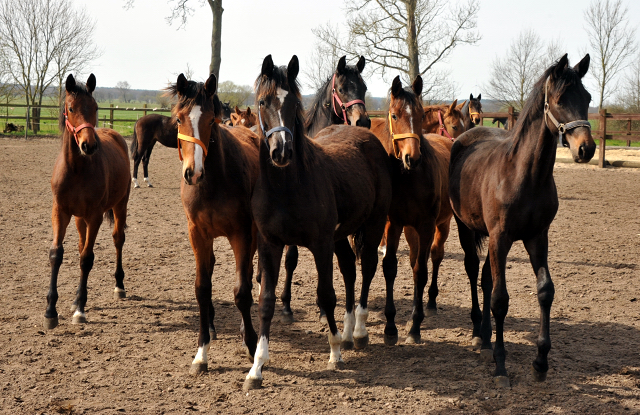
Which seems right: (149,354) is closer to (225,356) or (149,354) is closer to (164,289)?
(225,356)

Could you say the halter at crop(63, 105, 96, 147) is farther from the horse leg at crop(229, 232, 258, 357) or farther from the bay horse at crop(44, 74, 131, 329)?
the horse leg at crop(229, 232, 258, 357)

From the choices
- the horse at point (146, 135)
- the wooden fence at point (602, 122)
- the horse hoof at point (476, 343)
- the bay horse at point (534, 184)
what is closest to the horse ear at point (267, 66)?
the bay horse at point (534, 184)

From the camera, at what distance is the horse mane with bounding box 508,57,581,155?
353cm

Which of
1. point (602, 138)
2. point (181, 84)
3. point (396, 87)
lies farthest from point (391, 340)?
point (602, 138)

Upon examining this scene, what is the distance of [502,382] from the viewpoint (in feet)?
12.1

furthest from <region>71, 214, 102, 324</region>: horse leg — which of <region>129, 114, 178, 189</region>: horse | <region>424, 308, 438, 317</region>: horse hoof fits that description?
<region>129, 114, 178, 189</region>: horse

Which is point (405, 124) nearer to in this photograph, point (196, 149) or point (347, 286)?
point (347, 286)

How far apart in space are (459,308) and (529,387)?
191cm

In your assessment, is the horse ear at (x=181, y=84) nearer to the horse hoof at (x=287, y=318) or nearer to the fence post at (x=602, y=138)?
the horse hoof at (x=287, y=318)

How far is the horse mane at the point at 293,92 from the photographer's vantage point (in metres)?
3.62

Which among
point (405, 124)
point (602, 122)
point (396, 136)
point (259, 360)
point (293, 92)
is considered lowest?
A: point (259, 360)

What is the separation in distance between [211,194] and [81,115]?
1929mm

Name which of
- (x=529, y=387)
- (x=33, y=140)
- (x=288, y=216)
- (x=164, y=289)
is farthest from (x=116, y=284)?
(x=33, y=140)

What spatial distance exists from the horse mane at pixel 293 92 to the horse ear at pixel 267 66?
0.07 ft
